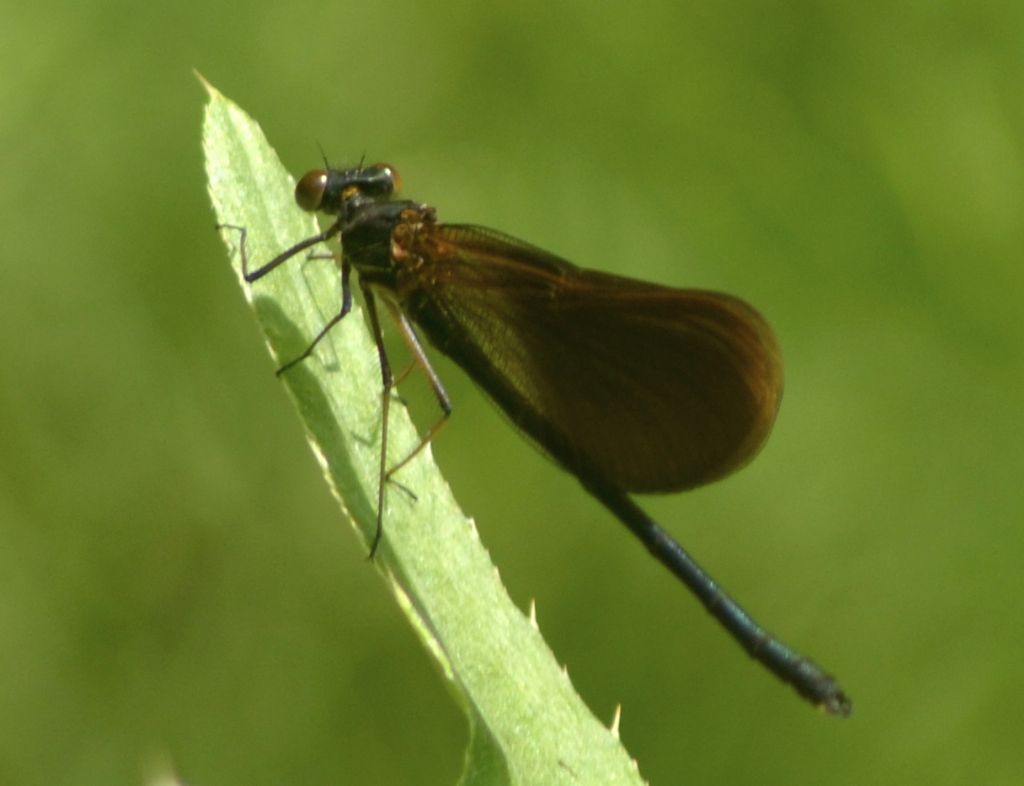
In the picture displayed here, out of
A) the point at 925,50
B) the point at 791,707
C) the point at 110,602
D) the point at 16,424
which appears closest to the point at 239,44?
the point at 16,424

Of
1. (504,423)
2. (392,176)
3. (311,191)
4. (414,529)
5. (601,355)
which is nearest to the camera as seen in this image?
(414,529)

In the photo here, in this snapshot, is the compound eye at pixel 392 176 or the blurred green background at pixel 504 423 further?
the blurred green background at pixel 504 423

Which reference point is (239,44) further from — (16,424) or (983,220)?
(983,220)

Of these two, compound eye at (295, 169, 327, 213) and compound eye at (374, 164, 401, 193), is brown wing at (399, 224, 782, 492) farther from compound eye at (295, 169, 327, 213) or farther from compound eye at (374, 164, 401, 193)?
compound eye at (374, 164, 401, 193)

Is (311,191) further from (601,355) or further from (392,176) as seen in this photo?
(601,355)

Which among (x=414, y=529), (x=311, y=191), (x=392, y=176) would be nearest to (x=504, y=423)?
(x=392, y=176)

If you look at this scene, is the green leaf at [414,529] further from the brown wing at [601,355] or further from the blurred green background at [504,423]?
the blurred green background at [504,423]

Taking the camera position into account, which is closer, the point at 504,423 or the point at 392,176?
the point at 392,176

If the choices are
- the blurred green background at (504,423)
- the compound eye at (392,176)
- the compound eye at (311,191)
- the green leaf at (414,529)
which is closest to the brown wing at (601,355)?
the compound eye at (311,191)

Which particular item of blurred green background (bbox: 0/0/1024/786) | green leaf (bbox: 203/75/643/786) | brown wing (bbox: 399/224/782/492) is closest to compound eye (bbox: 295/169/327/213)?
brown wing (bbox: 399/224/782/492)
